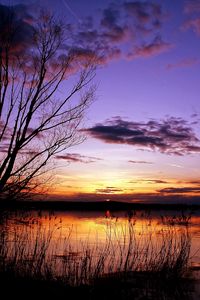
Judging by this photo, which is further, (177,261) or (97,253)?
(97,253)

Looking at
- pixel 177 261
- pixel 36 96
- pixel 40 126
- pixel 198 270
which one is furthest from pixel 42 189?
pixel 198 270

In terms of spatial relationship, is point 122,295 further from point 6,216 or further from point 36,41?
point 36,41

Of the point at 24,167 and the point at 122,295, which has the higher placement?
the point at 24,167

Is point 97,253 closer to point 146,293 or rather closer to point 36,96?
point 146,293

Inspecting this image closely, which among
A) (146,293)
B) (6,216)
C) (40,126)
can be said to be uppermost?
(40,126)

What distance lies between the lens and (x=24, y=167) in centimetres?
1118

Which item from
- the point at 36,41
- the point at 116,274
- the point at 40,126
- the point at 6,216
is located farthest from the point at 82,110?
the point at 116,274

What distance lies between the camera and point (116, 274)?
10.9 meters

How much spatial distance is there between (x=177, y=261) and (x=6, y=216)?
17.9 ft

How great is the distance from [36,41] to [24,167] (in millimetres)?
3783

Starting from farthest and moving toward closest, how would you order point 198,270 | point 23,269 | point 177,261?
point 198,270 < point 177,261 < point 23,269

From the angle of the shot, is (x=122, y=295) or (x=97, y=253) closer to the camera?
(x=122, y=295)

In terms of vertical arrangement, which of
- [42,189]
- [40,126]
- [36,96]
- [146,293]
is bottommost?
[146,293]

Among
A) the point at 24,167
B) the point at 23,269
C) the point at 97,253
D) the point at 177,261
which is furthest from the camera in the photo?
the point at 97,253
